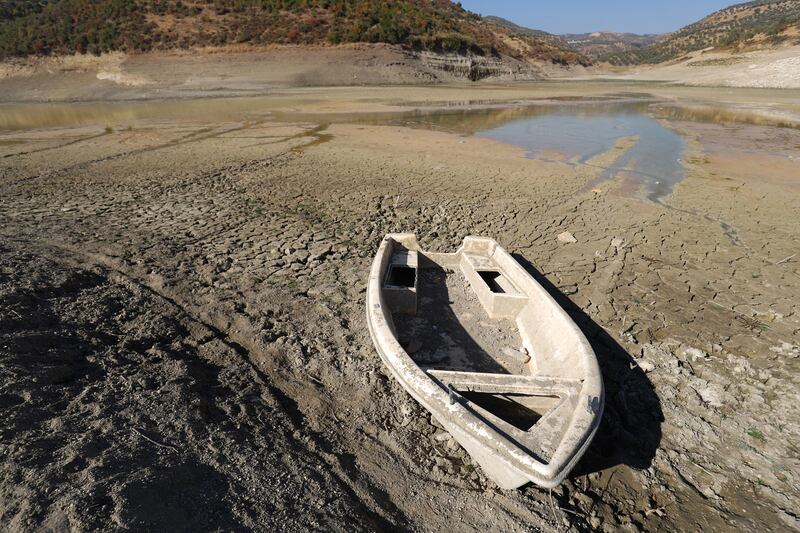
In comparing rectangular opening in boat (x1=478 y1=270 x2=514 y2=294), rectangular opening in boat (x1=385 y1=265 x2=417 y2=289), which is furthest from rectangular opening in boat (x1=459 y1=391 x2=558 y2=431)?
rectangular opening in boat (x1=385 y1=265 x2=417 y2=289)

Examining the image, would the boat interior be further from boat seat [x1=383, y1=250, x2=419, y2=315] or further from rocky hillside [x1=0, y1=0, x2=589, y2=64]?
rocky hillside [x1=0, y1=0, x2=589, y2=64]

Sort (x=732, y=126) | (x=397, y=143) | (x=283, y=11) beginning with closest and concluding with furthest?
(x=397, y=143) < (x=732, y=126) < (x=283, y=11)

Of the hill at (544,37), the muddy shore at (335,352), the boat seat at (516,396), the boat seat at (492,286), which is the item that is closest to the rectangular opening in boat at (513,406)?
the boat seat at (516,396)

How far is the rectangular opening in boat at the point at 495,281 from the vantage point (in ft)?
19.0

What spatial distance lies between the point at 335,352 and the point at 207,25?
4990cm

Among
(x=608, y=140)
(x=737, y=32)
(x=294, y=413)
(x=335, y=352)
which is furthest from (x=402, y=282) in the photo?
(x=737, y=32)

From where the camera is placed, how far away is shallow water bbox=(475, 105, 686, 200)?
11648mm

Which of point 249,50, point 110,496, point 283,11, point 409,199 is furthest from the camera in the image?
point 283,11

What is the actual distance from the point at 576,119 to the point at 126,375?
24013 millimetres

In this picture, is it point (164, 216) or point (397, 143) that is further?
point (397, 143)

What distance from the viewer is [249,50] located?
39281 millimetres

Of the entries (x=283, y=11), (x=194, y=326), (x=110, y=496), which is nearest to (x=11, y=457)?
(x=110, y=496)

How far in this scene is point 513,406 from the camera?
3654mm

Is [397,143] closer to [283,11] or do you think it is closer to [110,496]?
[110,496]
